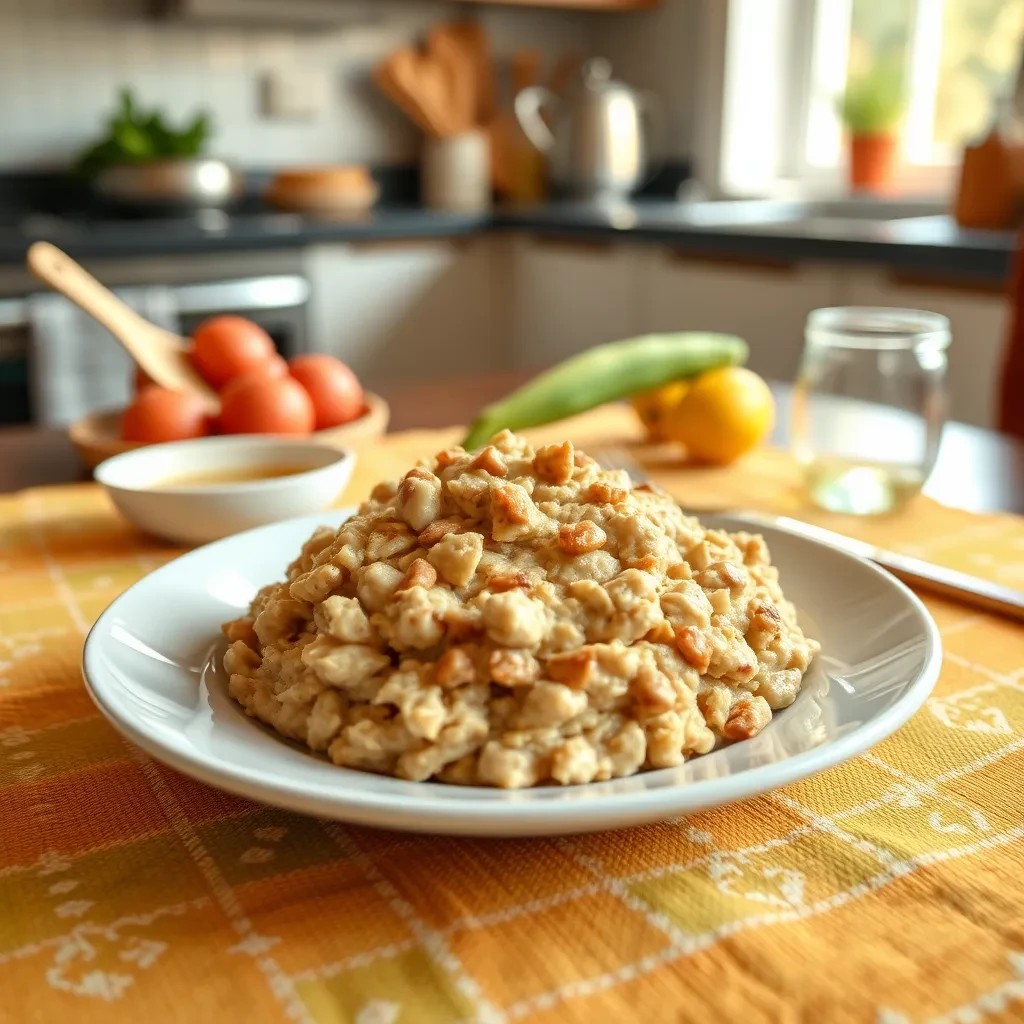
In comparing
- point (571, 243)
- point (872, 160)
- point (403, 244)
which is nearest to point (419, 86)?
point (403, 244)

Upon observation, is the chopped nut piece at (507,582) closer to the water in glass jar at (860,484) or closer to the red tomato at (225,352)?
the water in glass jar at (860,484)

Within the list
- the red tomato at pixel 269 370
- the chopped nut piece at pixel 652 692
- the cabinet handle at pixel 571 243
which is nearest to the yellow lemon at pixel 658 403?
the red tomato at pixel 269 370

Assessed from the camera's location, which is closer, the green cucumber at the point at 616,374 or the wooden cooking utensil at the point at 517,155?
the green cucumber at the point at 616,374

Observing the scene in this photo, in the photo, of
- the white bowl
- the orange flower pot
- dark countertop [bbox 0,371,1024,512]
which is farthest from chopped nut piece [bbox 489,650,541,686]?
the orange flower pot

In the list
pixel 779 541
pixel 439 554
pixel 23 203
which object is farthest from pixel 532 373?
pixel 23 203

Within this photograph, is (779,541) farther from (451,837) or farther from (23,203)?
(23,203)

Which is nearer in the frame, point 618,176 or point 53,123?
point 53,123
